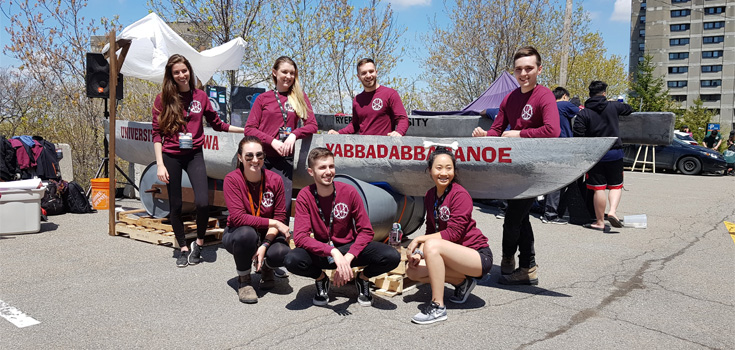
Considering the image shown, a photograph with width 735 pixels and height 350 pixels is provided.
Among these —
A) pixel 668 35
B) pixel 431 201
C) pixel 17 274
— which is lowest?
pixel 17 274

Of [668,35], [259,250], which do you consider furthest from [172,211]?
[668,35]

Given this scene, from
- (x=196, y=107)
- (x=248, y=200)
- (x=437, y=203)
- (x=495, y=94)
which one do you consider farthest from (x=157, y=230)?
(x=495, y=94)

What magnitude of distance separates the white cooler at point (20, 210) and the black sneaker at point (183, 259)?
255 cm

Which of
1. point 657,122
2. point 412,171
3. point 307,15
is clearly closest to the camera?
point 412,171

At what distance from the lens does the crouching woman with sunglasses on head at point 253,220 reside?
158 inches

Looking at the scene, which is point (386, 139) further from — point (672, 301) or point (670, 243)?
point (670, 243)

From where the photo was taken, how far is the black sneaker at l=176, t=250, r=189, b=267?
508cm

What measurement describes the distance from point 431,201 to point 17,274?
3662 mm

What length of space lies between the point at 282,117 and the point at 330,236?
149cm

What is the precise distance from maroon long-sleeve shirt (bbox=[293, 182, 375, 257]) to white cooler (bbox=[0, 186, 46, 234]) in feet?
14.3

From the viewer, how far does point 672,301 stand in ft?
13.5

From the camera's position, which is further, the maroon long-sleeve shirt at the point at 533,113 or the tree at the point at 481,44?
the tree at the point at 481,44

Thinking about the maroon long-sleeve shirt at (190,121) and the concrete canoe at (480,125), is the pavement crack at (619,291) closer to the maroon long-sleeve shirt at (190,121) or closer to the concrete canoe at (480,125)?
the concrete canoe at (480,125)

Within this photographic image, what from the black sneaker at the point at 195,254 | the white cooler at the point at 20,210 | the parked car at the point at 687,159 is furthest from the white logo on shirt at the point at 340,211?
the parked car at the point at 687,159
